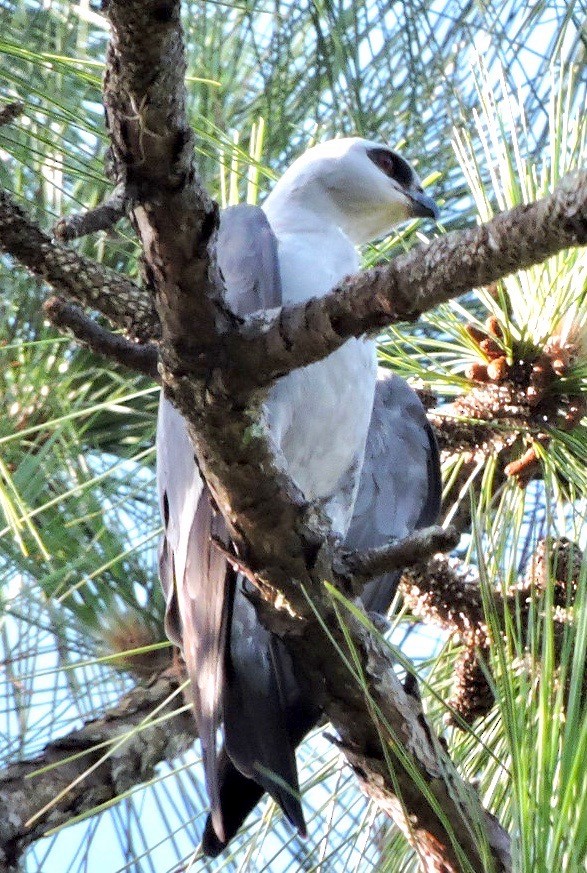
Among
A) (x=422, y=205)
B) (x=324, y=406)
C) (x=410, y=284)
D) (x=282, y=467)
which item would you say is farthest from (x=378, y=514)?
(x=410, y=284)

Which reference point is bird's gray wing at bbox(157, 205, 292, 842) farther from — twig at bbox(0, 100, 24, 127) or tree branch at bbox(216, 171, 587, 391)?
twig at bbox(0, 100, 24, 127)

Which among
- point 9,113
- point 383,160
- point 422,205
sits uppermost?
point 383,160

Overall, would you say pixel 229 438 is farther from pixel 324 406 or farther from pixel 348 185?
pixel 348 185

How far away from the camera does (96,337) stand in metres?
1.28

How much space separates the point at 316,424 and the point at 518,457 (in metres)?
0.30

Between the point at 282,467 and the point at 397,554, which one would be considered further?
the point at 282,467

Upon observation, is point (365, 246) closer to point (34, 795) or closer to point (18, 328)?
point (18, 328)

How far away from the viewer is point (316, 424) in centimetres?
190

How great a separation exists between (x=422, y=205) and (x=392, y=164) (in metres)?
0.09

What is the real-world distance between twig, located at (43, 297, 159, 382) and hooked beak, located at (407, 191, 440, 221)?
3.68 feet

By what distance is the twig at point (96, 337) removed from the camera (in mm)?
1277

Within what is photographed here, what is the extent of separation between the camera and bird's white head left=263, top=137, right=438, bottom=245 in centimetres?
231

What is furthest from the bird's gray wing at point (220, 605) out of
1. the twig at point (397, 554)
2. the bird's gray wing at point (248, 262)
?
the twig at point (397, 554)

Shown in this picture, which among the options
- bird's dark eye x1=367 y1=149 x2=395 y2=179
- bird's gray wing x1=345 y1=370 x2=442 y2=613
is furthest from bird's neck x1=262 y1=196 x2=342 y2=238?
bird's gray wing x1=345 y1=370 x2=442 y2=613
